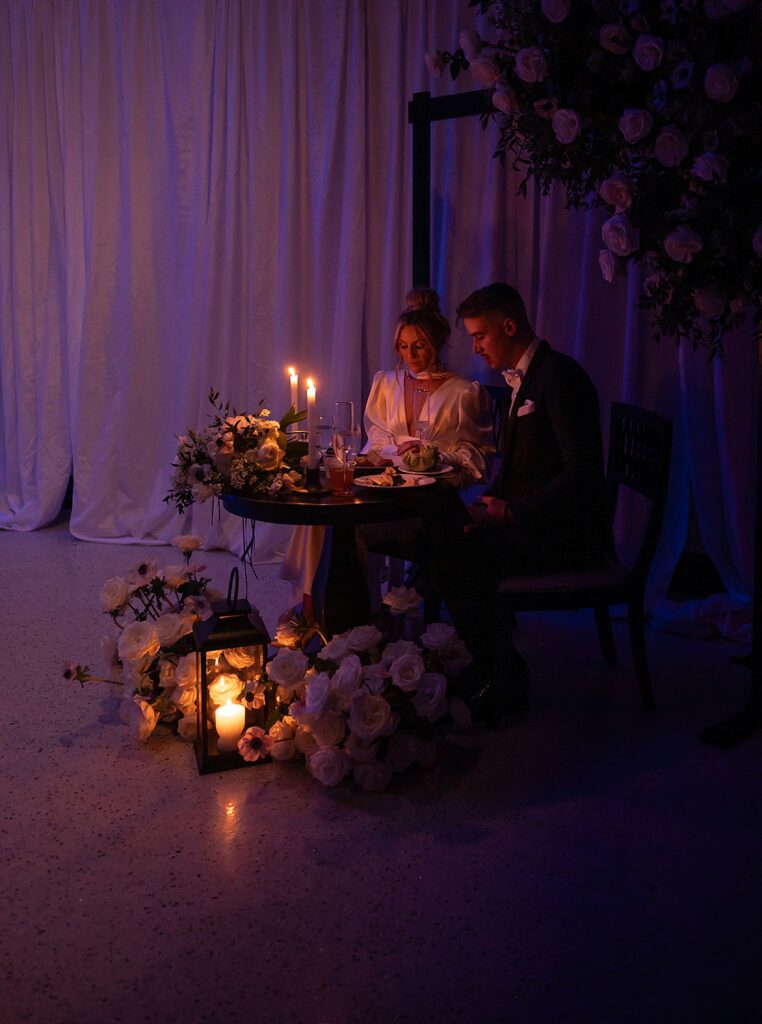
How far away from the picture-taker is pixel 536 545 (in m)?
2.81

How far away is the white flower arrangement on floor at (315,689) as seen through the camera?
2432 mm

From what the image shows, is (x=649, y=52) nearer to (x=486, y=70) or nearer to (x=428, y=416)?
(x=486, y=70)

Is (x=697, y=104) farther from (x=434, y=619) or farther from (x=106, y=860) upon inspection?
(x=106, y=860)

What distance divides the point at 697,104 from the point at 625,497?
2.06m

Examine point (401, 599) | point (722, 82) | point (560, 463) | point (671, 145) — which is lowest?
point (401, 599)

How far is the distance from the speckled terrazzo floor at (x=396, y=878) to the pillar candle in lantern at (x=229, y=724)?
3.3 inches

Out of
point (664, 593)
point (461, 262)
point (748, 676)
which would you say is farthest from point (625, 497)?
point (461, 262)

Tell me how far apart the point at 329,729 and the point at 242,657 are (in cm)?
32

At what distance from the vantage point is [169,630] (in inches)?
105

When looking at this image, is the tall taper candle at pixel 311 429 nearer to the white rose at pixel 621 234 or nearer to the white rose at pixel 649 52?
the white rose at pixel 621 234

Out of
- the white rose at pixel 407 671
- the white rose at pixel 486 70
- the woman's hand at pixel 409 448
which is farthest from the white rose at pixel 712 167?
the white rose at pixel 407 671

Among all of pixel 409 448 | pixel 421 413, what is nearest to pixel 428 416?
pixel 421 413

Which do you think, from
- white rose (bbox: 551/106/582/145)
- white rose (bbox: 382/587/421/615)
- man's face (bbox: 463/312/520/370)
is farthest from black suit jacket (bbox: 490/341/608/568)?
white rose (bbox: 551/106/582/145)

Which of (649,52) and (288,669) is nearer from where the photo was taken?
(649,52)
